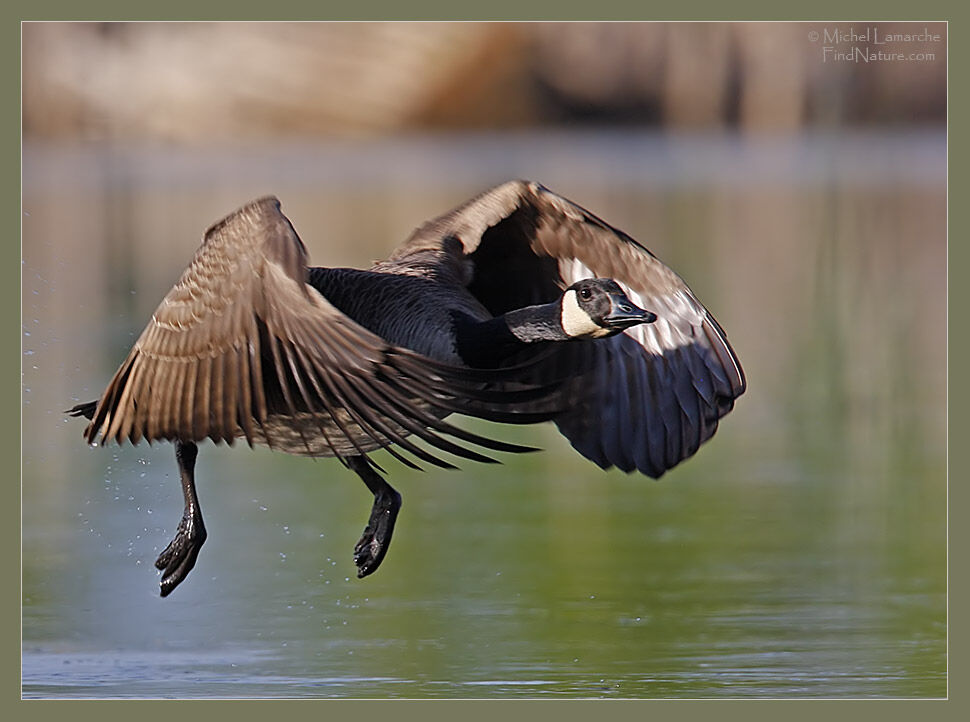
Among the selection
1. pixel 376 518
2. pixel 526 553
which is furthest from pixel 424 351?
pixel 526 553

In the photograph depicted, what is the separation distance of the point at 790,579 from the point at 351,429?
244 cm

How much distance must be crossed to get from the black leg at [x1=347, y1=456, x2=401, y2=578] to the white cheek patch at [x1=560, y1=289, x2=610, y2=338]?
43.8 inches

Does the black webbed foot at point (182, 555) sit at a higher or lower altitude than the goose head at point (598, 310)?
lower

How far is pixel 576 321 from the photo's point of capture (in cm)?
512

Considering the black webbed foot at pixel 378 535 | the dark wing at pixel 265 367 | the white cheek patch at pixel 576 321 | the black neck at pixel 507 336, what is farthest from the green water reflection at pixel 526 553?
the white cheek patch at pixel 576 321

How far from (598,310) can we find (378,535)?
1.37 metres

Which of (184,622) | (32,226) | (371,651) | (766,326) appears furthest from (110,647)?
(32,226)

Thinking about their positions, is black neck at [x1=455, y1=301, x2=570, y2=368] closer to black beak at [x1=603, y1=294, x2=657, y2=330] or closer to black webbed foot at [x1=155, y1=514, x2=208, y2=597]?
black beak at [x1=603, y1=294, x2=657, y2=330]

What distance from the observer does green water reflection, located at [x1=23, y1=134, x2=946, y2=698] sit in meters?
5.98

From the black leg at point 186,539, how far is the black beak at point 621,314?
1587 millimetres

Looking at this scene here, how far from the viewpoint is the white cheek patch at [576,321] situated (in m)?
5.10

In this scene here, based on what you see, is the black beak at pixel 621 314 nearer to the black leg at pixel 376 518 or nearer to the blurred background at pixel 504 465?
the black leg at pixel 376 518

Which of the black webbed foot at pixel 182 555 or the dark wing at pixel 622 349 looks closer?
the black webbed foot at pixel 182 555

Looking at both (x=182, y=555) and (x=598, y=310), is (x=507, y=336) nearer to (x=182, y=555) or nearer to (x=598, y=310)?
(x=598, y=310)
